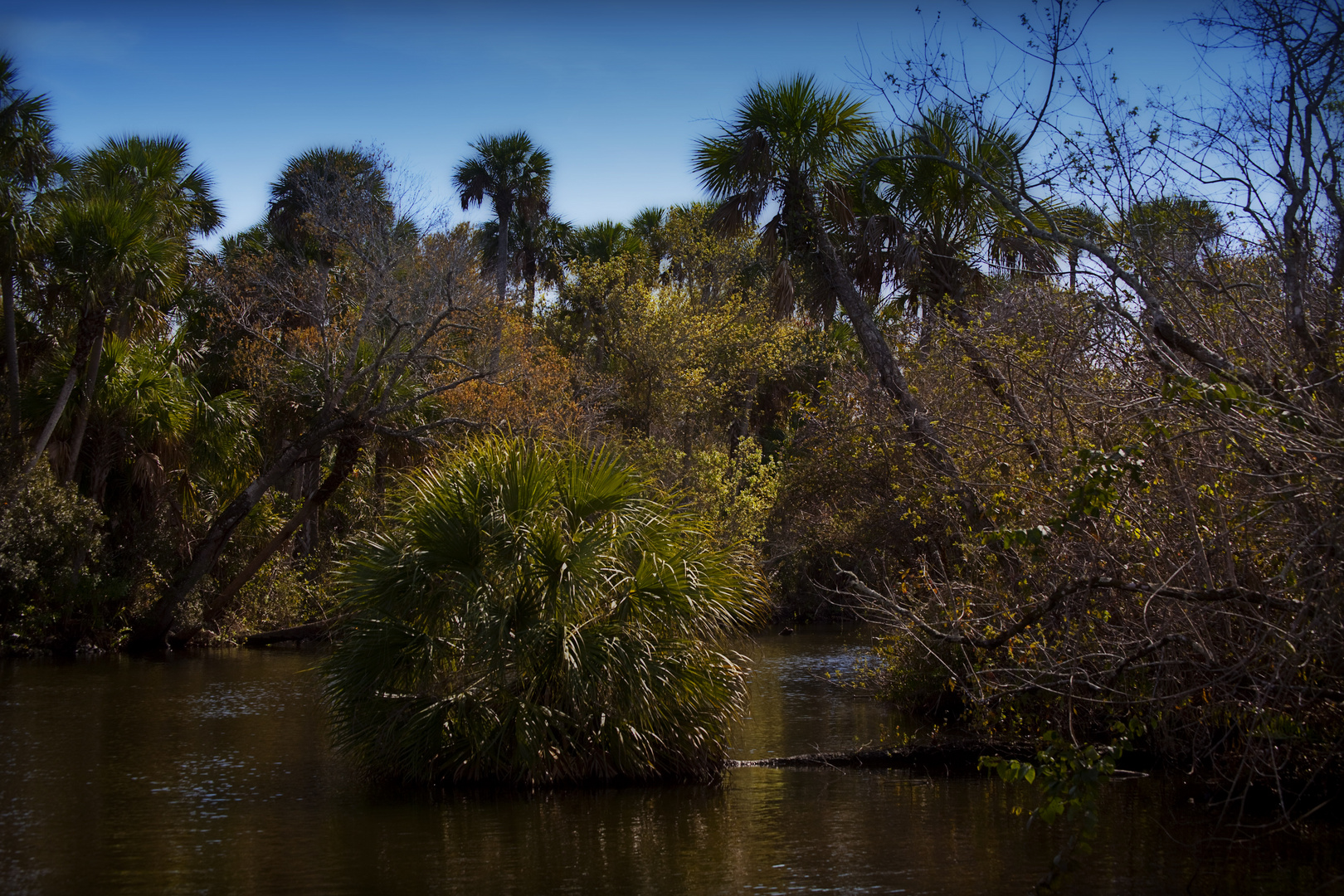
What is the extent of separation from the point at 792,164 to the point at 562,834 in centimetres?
1230

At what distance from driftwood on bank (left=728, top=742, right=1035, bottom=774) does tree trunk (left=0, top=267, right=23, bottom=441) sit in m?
18.4

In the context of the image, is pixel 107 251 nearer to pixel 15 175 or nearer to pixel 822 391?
pixel 15 175

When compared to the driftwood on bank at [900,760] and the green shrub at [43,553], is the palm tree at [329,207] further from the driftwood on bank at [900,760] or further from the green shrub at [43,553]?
the driftwood on bank at [900,760]

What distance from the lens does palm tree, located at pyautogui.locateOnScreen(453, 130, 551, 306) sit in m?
39.8

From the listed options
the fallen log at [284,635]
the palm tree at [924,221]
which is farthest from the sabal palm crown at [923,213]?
the fallen log at [284,635]

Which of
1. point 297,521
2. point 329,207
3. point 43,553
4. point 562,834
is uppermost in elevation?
point 329,207

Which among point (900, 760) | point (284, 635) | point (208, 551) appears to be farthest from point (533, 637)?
point (284, 635)

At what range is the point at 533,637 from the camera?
32.2ft

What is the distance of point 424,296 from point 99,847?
54.9 feet

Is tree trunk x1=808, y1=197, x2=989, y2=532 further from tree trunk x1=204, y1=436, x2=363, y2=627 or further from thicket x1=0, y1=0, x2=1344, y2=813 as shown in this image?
tree trunk x1=204, y1=436, x2=363, y2=627

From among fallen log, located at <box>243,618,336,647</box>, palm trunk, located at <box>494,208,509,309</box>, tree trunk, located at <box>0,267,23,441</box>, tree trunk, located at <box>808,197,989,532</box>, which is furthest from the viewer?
palm trunk, located at <box>494,208,509,309</box>

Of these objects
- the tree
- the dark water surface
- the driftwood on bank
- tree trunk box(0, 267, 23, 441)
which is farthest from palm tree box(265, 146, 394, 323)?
the driftwood on bank

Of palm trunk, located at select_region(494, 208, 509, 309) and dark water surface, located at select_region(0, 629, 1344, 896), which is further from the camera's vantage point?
palm trunk, located at select_region(494, 208, 509, 309)

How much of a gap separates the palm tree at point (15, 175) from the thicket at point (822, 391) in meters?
0.09
